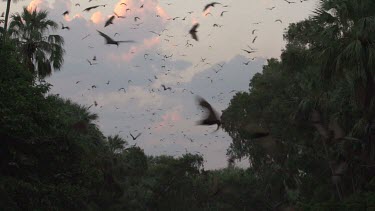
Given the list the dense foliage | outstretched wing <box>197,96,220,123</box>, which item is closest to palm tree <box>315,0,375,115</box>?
the dense foliage

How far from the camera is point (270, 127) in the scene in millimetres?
42375

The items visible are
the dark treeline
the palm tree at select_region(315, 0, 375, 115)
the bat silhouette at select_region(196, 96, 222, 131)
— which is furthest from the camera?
the dark treeline

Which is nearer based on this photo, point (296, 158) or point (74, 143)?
point (74, 143)

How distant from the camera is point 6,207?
21688 millimetres

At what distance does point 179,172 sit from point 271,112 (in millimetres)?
27206

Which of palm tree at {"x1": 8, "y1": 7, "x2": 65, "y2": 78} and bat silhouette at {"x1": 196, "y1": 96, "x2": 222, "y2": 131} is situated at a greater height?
palm tree at {"x1": 8, "y1": 7, "x2": 65, "y2": 78}

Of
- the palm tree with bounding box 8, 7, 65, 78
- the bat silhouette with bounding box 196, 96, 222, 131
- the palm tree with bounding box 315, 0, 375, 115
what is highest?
the palm tree with bounding box 8, 7, 65, 78

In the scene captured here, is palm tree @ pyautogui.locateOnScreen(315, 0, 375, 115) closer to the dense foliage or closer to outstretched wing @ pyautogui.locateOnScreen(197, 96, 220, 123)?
the dense foliage

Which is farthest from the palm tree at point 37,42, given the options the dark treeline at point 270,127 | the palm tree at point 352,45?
the palm tree at point 352,45

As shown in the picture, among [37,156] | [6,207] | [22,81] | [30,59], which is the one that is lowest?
[6,207]

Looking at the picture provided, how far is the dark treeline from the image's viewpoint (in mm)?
20547

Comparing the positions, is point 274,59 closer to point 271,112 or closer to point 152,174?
point 271,112

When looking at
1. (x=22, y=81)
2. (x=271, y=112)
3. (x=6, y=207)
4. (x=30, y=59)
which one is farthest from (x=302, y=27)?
(x=6, y=207)

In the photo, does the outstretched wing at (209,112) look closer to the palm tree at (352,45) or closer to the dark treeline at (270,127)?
the dark treeline at (270,127)
